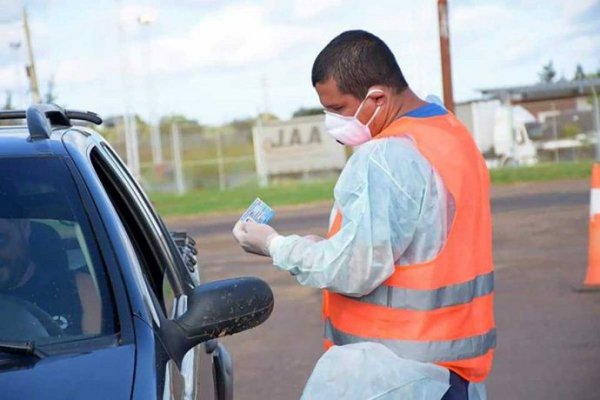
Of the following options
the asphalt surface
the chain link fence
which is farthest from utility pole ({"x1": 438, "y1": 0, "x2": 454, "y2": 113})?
the chain link fence

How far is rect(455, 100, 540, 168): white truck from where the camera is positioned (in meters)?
38.7

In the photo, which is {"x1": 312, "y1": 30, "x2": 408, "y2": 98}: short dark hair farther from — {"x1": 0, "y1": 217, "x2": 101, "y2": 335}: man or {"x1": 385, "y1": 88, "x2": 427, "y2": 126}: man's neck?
{"x1": 0, "y1": 217, "x2": 101, "y2": 335}: man

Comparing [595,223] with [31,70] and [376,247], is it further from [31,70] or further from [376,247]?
[31,70]

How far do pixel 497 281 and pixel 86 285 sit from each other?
9.16 metres

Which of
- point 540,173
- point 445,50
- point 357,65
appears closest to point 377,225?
point 357,65

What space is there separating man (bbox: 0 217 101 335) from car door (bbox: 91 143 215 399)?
0.51 meters

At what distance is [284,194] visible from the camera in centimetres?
3092

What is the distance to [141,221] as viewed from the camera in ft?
14.6

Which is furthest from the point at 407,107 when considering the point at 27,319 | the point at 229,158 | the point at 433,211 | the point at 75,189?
the point at 229,158

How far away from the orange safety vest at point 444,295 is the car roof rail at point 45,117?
3.23 ft

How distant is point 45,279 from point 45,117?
62 centimetres

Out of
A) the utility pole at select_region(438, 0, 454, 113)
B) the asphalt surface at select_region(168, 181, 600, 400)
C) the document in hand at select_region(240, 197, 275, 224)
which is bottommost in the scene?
the asphalt surface at select_region(168, 181, 600, 400)

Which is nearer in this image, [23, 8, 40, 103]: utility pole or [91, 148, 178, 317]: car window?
[91, 148, 178, 317]: car window

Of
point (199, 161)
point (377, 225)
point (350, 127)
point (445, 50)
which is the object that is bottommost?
point (199, 161)
